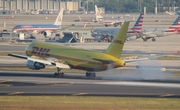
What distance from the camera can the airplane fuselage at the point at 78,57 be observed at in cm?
6188

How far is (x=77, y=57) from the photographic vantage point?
64812mm

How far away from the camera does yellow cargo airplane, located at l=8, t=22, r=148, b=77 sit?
6191 centimetres

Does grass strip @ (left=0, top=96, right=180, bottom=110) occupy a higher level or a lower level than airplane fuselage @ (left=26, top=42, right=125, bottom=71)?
lower

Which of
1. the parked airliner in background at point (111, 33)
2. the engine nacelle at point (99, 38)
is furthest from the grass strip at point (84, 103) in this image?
the engine nacelle at point (99, 38)

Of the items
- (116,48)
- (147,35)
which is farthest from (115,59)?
(147,35)

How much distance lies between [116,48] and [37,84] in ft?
32.9

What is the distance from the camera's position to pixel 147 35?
135000mm

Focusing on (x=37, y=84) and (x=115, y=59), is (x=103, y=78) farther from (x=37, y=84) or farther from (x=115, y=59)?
(x=37, y=84)

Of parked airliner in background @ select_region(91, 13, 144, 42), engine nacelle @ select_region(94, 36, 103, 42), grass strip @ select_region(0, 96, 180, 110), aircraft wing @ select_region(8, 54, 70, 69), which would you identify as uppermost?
parked airliner in background @ select_region(91, 13, 144, 42)

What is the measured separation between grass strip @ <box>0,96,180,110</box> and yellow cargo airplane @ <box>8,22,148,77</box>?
13.6 meters

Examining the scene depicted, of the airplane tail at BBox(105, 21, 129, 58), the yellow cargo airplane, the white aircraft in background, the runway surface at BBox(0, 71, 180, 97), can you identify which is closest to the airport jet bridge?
the white aircraft in background

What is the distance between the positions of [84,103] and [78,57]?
65.5ft

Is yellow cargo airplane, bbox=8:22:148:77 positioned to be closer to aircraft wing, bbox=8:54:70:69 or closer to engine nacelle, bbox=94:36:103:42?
aircraft wing, bbox=8:54:70:69

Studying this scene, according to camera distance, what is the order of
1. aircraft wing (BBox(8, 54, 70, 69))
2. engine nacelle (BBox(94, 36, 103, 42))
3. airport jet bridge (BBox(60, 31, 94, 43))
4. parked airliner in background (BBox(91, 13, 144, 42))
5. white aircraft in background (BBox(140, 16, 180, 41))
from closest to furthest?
aircraft wing (BBox(8, 54, 70, 69)) < airport jet bridge (BBox(60, 31, 94, 43)) < parked airliner in background (BBox(91, 13, 144, 42)) < engine nacelle (BBox(94, 36, 103, 42)) < white aircraft in background (BBox(140, 16, 180, 41))
